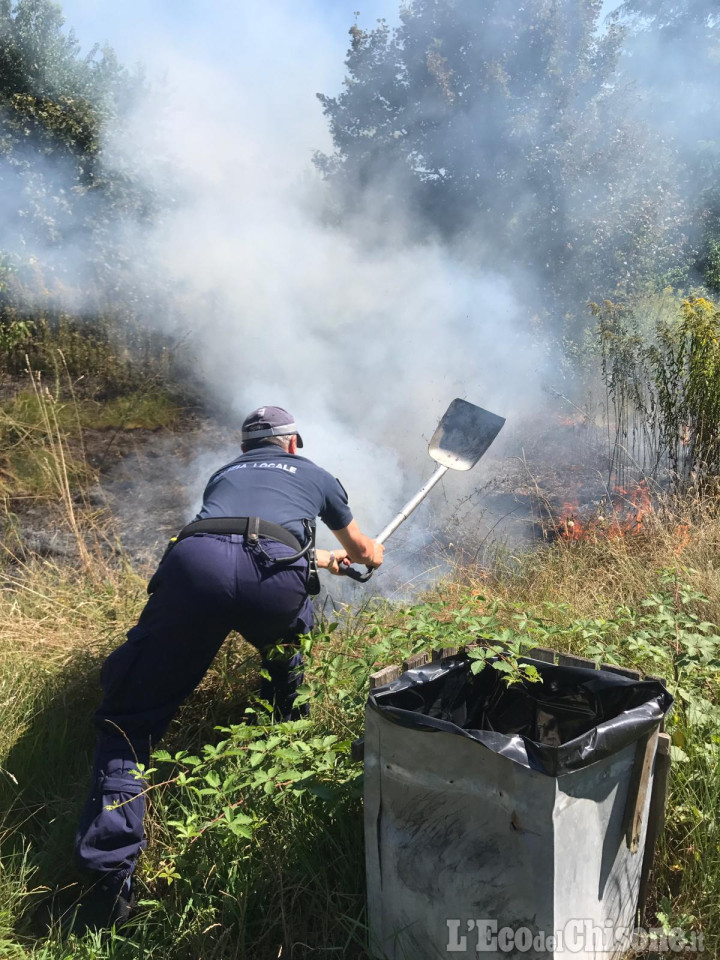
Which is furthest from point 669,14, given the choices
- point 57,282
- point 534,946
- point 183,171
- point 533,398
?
point 534,946

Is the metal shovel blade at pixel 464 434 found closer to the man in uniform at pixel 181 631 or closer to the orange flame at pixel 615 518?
the orange flame at pixel 615 518

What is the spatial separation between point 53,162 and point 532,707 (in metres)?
7.69

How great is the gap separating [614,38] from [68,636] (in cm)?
981

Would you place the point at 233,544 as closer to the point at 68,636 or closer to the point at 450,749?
the point at 450,749

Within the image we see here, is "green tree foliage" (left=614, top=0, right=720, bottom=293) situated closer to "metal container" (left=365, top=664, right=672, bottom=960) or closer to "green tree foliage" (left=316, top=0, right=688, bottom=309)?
"green tree foliage" (left=316, top=0, right=688, bottom=309)

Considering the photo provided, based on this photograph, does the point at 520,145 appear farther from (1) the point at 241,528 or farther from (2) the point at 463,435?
(1) the point at 241,528

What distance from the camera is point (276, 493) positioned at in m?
2.75

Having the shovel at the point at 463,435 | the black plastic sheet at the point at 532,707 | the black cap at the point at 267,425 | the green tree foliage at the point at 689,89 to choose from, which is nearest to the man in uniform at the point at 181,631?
the black cap at the point at 267,425

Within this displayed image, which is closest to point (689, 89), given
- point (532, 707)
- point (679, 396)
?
point (679, 396)

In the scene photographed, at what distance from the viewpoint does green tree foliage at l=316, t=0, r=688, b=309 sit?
9.14 metres

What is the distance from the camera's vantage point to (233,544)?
252 centimetres

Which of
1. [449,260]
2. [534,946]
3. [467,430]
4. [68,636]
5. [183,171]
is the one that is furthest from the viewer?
[449,260]

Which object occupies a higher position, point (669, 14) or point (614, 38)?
point (669, 14)

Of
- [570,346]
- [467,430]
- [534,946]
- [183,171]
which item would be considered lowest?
[534,946]
